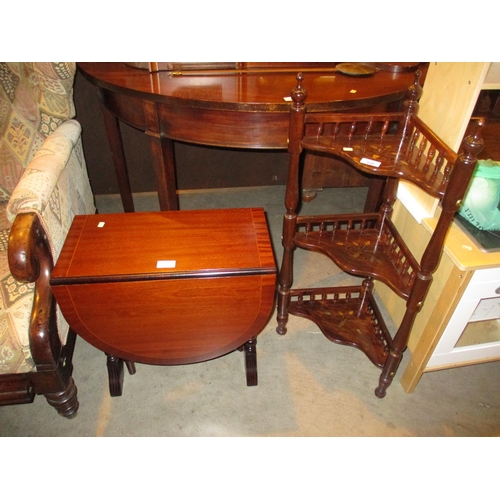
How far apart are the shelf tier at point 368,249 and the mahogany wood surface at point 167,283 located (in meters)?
0.26

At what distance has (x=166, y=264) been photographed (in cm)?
104

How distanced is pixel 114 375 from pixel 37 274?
471mm

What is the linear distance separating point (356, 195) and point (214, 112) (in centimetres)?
141

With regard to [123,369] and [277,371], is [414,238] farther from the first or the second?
[123,369]

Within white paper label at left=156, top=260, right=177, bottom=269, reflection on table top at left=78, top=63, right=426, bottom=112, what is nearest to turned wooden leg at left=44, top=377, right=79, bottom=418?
white paper label at left=156, top=260, right=177, bottom=269

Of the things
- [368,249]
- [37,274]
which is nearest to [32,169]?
[37,274]

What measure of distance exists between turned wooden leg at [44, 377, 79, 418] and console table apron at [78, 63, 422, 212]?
2.80ft

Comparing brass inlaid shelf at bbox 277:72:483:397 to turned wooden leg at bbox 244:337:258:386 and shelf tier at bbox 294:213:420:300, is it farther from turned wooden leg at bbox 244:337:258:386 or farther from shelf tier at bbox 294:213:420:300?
turned wooden leg at bbox 244:337:258:386

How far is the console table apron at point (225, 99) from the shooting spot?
1242 millimetres

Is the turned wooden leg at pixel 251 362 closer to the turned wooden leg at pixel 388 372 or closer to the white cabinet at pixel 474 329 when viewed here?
the turned wooden leg at pixel 388 372

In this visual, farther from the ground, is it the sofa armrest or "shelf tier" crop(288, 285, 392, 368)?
the sofa armrest

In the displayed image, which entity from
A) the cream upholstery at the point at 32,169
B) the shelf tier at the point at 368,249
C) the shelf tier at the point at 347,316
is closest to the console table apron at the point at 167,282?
the cream upholstery at the point at 32,169

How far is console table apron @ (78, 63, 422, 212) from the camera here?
4.08 ft
